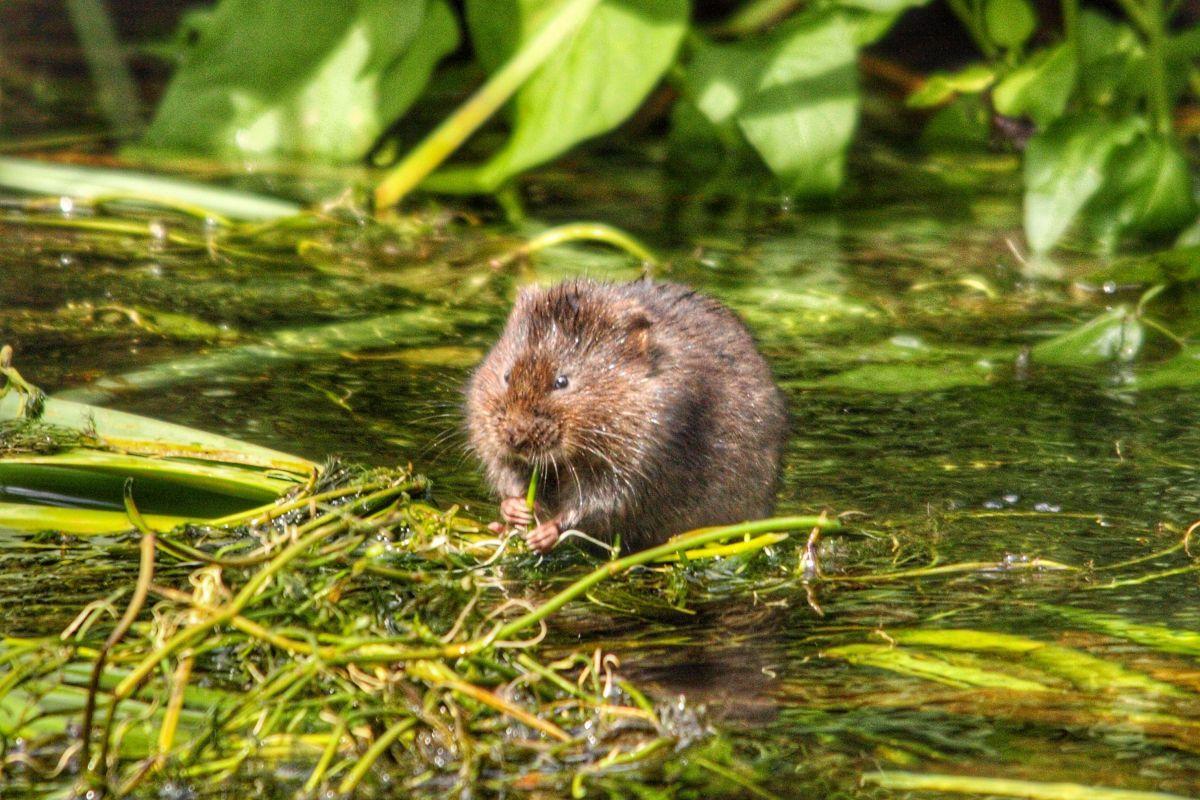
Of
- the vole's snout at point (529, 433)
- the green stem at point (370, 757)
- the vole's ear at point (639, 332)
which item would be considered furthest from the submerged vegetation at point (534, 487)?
the vole's ear at point (639, 332)

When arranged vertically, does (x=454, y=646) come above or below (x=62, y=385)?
below

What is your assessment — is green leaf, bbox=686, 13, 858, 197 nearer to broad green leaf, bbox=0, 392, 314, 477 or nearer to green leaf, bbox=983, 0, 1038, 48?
green leaf, bbox=983, 0, 1038, 48

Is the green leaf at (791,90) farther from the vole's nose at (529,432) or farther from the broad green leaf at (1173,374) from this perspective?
the vole's nose at (529,432)

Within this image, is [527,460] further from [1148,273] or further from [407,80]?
[407,80]

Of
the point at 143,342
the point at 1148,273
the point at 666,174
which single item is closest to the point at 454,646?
the point at 143,342

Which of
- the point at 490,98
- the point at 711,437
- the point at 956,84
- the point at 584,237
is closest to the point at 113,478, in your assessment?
the point at 711,437

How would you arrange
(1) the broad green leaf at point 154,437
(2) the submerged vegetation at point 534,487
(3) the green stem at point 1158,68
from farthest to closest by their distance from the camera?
(3) the green stem at point 1158,68 → (1) the broad green leaf at point 154,437 → (2) the submerged vegetation at point 534,487

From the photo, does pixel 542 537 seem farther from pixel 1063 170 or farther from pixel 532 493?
pixel 1063 170

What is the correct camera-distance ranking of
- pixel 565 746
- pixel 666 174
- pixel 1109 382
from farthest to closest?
pixel 666 174 → pixel 1109 382 → pixel 565 746
